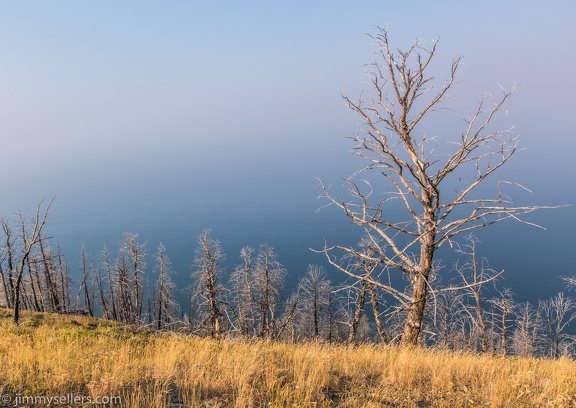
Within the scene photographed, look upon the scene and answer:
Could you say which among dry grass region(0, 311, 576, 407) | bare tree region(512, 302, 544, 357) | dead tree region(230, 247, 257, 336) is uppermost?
dry grass region(0, 311, 576, 407)

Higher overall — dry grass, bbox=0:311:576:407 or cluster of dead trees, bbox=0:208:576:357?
dry grass, bbox=0:311:576:407

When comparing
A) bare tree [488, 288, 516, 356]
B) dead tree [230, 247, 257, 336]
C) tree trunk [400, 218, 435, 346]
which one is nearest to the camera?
tree trunk [400, 218, 435, 346]

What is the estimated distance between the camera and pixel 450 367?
6277 millimetres

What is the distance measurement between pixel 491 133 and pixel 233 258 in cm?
14455

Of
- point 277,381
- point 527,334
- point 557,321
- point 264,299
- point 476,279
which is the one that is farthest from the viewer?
point 557,321

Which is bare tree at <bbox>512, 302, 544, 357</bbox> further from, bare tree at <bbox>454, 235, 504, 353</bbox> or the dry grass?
the dry grass

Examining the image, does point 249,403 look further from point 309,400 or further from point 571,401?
point 571,401

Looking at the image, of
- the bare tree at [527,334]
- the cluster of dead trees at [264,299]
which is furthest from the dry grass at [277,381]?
the bare tree at [527,334]

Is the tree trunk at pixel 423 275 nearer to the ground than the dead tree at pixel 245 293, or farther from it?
farther from it

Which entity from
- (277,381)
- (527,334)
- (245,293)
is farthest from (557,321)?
(277,381)

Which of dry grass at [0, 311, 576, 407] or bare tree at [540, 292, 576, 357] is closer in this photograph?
dry grass at [0, 311, 576, 407]

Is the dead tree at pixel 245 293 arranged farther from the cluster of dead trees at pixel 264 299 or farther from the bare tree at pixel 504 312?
the bare tree at pixel 504 312

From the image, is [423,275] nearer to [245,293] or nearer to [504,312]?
[504,312]

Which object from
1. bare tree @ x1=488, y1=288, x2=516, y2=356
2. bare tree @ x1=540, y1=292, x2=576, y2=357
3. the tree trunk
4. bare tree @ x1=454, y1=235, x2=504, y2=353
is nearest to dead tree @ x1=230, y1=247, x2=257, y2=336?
bare tree @ x1=454, y1=235, x2=504, y2=353
